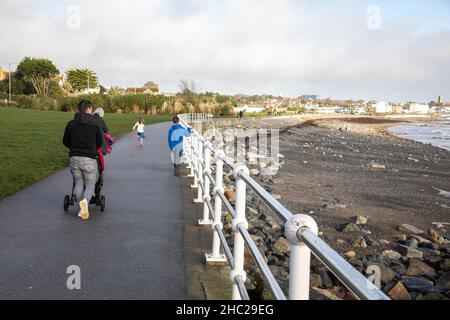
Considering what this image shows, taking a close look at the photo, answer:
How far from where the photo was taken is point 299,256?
2.48 metres

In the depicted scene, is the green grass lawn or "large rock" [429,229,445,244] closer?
"large rock" [429,229,445,244]

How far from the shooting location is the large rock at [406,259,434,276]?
24.1ft

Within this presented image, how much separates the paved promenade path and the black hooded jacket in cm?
104

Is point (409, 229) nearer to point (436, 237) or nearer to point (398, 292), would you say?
point (436, 237)

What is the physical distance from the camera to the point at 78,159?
765 cm

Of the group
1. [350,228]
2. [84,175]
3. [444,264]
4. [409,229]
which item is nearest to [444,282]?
[444,264]

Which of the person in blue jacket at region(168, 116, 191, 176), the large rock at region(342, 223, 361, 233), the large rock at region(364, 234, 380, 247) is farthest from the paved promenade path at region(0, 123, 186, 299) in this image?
the large rock at region(364, 234, 380, 247)

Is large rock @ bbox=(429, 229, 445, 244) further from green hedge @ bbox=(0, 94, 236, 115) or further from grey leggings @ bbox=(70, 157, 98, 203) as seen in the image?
green hedge @ bbox=(0, 94, 236, 115)

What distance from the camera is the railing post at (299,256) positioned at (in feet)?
8.04

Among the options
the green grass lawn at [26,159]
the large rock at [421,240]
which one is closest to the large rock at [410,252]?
the large rock at [421,240]

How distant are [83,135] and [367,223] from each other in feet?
Result: 19.7

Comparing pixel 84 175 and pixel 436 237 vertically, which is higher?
pixel 84 175

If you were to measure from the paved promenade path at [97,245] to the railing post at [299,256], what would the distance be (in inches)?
88.2

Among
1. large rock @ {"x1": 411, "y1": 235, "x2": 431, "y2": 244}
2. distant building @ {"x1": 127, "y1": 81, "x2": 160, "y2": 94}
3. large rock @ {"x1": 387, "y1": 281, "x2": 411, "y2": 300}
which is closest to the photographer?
large rock @ {"x1": 387, "y1": 281, "x2": 411, "y2": 300}
